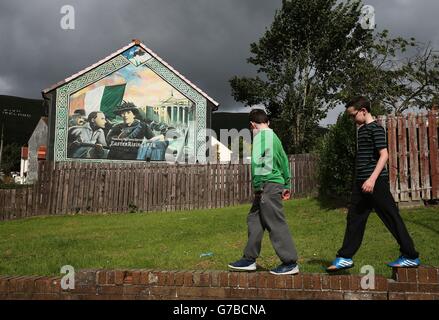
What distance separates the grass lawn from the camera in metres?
6.27

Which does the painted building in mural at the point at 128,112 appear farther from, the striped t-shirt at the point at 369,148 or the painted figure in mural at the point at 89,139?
the striped t-shirt at the point at 369,148

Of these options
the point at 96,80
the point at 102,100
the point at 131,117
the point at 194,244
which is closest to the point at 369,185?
the point at 194,244

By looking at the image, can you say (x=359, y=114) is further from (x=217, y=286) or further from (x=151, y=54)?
(x=151, y=54)

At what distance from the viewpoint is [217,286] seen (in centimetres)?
426

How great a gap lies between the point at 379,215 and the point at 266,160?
1307 mm

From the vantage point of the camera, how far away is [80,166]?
1708cm

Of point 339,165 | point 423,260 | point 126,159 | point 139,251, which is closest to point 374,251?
point 423,260

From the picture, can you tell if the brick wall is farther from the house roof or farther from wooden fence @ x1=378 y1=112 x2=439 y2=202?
the house roof

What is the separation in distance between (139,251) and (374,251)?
3955mm

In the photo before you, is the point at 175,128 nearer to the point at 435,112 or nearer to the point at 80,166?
the point at 80,166

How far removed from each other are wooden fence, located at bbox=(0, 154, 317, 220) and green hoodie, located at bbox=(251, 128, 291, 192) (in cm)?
1274

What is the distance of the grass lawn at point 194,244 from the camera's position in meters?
6.27

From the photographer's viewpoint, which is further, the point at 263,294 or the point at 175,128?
the point at 175,128

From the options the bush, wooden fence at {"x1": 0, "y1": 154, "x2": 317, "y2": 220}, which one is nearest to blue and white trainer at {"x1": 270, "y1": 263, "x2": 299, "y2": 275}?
the bush
